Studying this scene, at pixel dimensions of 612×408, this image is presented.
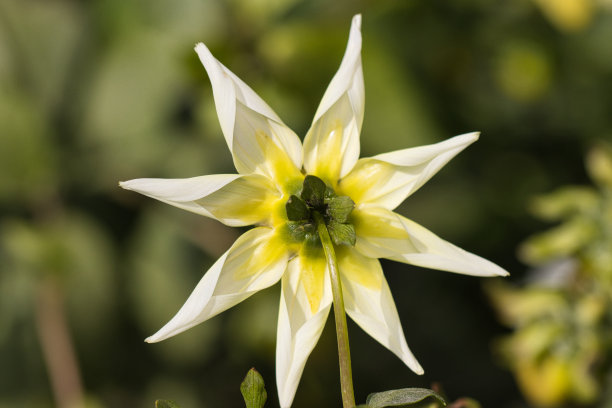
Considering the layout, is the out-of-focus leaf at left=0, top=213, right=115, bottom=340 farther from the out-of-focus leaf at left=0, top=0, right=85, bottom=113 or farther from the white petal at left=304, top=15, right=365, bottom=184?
the white petal at left=304, top=15, right=365, bottom=184

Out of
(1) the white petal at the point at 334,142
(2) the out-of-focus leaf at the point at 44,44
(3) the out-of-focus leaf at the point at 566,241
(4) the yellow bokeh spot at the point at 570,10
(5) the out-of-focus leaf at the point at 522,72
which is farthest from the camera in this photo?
(5) the out-of-focus leaf at the point at 522,72

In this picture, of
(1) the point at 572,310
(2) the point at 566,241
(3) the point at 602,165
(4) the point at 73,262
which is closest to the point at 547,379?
(1) the point at 572,310

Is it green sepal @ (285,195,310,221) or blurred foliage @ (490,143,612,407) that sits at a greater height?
green sepal @ (285,195,310,221)

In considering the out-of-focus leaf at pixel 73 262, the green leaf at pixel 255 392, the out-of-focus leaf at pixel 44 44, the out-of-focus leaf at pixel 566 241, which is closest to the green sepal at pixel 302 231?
the green leaf at pixel 255 392

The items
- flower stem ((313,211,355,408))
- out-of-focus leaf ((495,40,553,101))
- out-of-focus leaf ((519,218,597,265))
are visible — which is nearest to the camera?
flower stem ((313,211,355,408))

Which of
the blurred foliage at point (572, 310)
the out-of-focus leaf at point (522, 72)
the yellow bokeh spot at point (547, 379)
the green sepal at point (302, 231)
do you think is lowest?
the yellow bokeh spot at point (547, 379)

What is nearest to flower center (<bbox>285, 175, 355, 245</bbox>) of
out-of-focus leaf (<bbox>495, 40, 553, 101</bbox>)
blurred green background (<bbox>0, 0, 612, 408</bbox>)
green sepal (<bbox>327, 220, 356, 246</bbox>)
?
green sepal (<bbox>327, 220, 356, 246</bbox>)

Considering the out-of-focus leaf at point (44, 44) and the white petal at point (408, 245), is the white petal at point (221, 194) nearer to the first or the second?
the white petal at point (408, 245)
